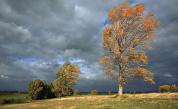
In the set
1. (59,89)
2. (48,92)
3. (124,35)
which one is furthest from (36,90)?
(124,35)

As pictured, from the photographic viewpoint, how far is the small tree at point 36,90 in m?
122

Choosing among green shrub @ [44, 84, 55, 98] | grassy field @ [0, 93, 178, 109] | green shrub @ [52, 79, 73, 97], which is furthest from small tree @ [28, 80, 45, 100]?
grassy field @ [0, 93, 178, 109]

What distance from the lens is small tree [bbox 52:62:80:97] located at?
121062mm

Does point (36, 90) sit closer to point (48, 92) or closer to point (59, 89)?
point (48, 92)

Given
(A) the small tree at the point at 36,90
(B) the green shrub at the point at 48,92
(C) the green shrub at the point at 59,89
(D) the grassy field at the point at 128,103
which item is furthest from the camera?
(B) the green shrub at the point at 48,92

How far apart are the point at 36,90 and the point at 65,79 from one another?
47.8ft

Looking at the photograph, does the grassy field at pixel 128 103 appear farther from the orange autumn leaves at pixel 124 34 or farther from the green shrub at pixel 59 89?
the green shrub at pixel 59 89

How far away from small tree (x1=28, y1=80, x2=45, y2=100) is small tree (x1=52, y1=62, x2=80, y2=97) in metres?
6.02

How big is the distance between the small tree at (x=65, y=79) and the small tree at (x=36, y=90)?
6.02 meters

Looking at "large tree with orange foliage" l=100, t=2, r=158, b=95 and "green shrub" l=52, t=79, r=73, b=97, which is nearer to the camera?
"large tree with orange foliage" l=100, t=2, r=158, b=95

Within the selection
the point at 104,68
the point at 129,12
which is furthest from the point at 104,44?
the point at 129,12

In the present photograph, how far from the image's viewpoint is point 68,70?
12200cm

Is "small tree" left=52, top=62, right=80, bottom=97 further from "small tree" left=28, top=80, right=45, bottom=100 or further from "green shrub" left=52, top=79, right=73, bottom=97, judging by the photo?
"small tree" left=28, top=80, right=45, bottom=100

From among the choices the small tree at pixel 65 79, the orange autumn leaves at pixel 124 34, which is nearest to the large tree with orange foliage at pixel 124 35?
the orange autumn leaves at pixel 124 34
